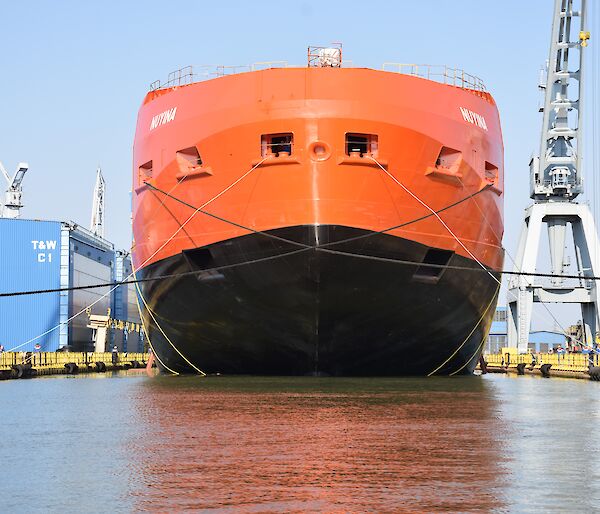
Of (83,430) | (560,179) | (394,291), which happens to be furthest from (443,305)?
(560,179)

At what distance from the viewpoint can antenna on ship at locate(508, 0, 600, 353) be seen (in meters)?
44.4

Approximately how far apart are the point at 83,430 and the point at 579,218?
121 feet

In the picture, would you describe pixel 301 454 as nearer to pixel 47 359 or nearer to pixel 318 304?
pixel 318 304

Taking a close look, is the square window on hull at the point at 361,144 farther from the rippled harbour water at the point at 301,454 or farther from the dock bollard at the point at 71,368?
the dock bollard at the point at 71,368

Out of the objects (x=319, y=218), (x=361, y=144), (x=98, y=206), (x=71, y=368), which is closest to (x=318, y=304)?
(x=319, y=218)

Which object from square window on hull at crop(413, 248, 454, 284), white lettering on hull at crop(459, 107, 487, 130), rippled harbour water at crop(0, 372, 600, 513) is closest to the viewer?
rippled harbour water at crop(0, 372, 600, 513)

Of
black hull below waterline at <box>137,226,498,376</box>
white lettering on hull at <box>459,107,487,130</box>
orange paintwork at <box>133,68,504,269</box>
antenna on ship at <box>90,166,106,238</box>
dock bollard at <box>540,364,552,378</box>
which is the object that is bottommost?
dock bollard at <box>540,364,552,378</box>

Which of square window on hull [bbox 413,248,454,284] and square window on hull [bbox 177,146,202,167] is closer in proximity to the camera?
square window on hull [bbox 413,248,454,284]

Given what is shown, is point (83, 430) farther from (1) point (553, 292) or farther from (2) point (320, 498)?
(1) point (553, 292)

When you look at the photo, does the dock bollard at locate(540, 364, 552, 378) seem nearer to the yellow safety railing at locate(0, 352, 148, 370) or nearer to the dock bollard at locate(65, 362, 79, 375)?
the dock bollard at locate(65, 362, 79, 375)

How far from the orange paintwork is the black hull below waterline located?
0.44 m

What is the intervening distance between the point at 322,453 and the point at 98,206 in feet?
322

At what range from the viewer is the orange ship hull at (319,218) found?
20.3 metres

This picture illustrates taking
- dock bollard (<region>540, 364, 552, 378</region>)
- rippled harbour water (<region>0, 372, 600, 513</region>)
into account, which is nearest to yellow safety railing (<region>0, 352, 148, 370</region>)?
rippled harbour water (<region>0, 372, 600, 513</region>)
